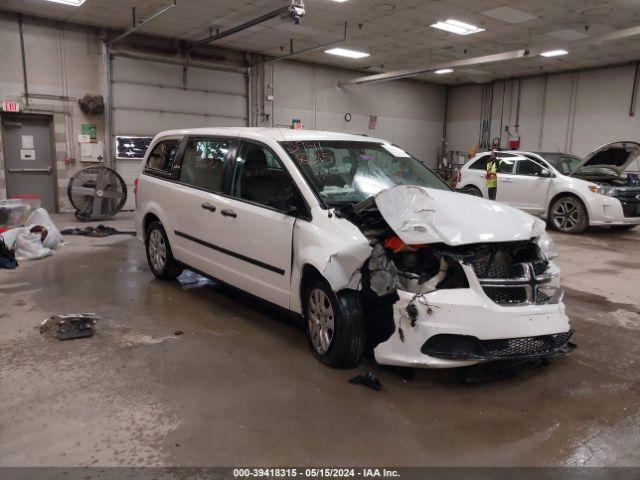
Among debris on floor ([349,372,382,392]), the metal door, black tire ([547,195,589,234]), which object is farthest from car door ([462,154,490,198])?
the metal door

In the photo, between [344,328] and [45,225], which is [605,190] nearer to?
[344,328]

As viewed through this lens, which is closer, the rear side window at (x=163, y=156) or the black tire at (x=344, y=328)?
the black tire at (x=344, y=328)

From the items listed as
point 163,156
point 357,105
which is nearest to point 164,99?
point 357,105

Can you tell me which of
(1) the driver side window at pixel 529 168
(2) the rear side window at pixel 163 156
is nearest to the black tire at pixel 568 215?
(1) the driver side window at pixel 529 168

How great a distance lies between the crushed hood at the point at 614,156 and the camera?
812 cm

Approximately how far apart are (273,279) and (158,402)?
1.13 m

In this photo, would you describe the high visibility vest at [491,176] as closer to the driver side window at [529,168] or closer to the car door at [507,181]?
the car door at [507,181]

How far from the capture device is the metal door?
9.73 meters

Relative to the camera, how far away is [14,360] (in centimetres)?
327

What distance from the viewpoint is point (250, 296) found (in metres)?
3.88

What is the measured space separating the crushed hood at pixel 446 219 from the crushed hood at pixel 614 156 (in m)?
6.14

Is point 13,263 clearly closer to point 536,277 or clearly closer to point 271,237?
point 271,237

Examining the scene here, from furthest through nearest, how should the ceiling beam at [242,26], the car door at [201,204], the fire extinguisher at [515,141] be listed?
the fire extinguisher at [515,141] < the ceiling beam at [242,26] < the car door at [201,204]

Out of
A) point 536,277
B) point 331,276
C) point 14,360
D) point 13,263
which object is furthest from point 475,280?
point 13,263
